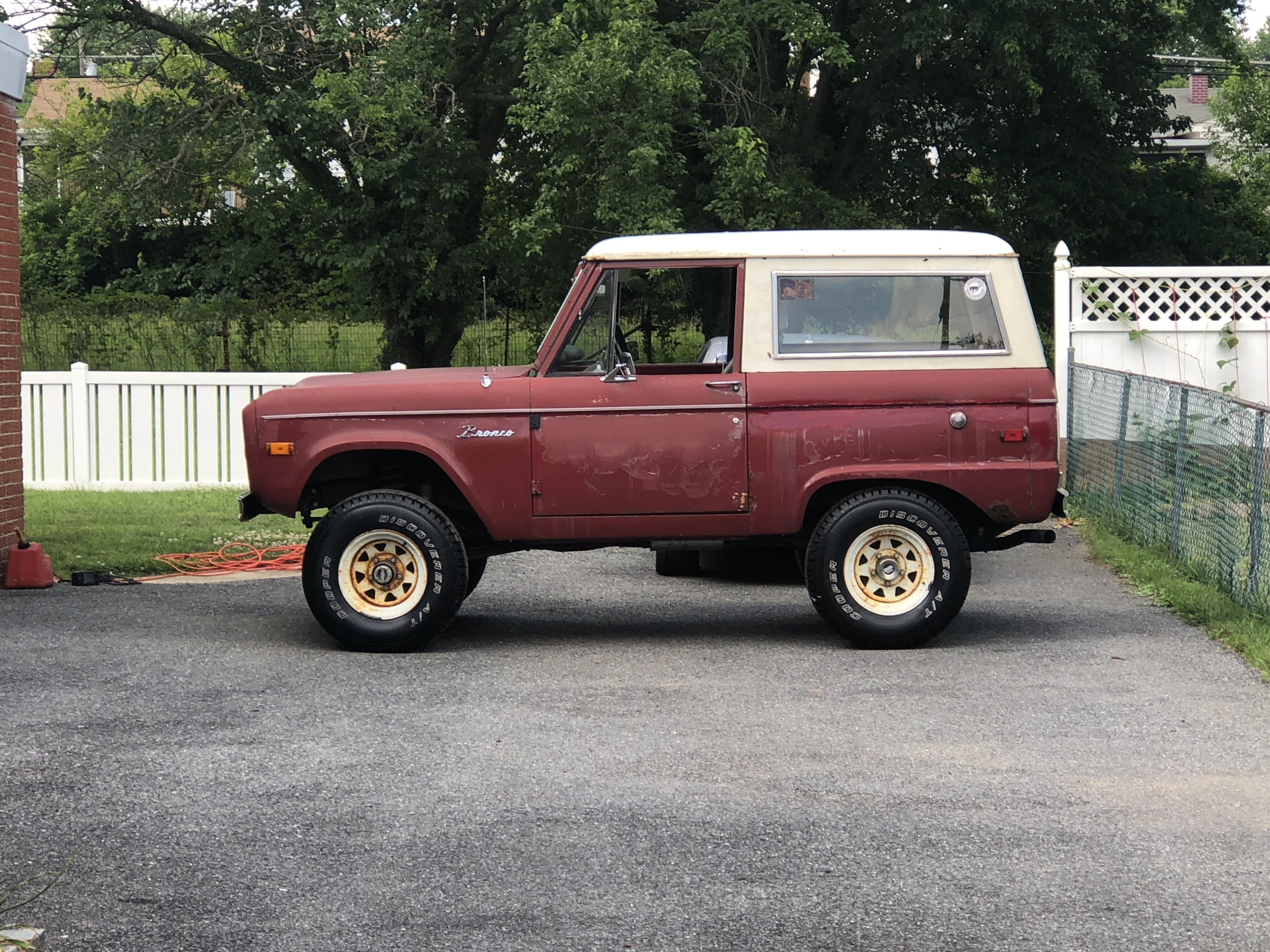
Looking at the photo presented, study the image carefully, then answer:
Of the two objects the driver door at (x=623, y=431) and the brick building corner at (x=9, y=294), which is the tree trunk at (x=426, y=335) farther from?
the driver door at (x=623, y=431)

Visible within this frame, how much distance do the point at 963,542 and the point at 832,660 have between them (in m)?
0.97

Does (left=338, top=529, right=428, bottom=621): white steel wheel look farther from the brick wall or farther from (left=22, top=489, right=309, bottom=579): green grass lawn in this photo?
the brick wall

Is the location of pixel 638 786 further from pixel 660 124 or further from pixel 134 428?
pixel 660 124

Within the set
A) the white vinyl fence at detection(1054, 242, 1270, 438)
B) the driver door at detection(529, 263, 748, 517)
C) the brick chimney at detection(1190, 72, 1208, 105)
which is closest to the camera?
the driver door at detection(529, 263, 748, 517)

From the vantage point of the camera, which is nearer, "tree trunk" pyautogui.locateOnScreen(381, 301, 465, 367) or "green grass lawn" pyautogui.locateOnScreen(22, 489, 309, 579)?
"green grass lawn" pyautogui.locateOnScreen(22, 489, 309, 579)

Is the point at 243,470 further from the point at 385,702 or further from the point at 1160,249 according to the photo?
Answer: the point at 1160,249

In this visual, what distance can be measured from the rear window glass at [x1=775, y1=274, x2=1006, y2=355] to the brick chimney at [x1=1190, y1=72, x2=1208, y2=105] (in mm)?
64306

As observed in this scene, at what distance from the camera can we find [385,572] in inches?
340

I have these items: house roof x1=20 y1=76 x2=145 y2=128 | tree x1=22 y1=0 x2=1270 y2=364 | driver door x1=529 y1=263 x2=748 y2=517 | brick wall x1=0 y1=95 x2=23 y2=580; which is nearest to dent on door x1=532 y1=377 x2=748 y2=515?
driver door x1=529 y1=263 x2=748 y2=517

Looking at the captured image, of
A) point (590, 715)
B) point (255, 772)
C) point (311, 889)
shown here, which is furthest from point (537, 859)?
point (590, 715)

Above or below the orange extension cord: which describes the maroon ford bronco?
above

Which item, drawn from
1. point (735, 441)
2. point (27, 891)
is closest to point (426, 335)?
point (735, 441)

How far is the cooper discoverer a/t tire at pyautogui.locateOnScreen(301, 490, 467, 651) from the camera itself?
28.0 ft

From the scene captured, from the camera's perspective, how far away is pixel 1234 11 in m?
25.0
